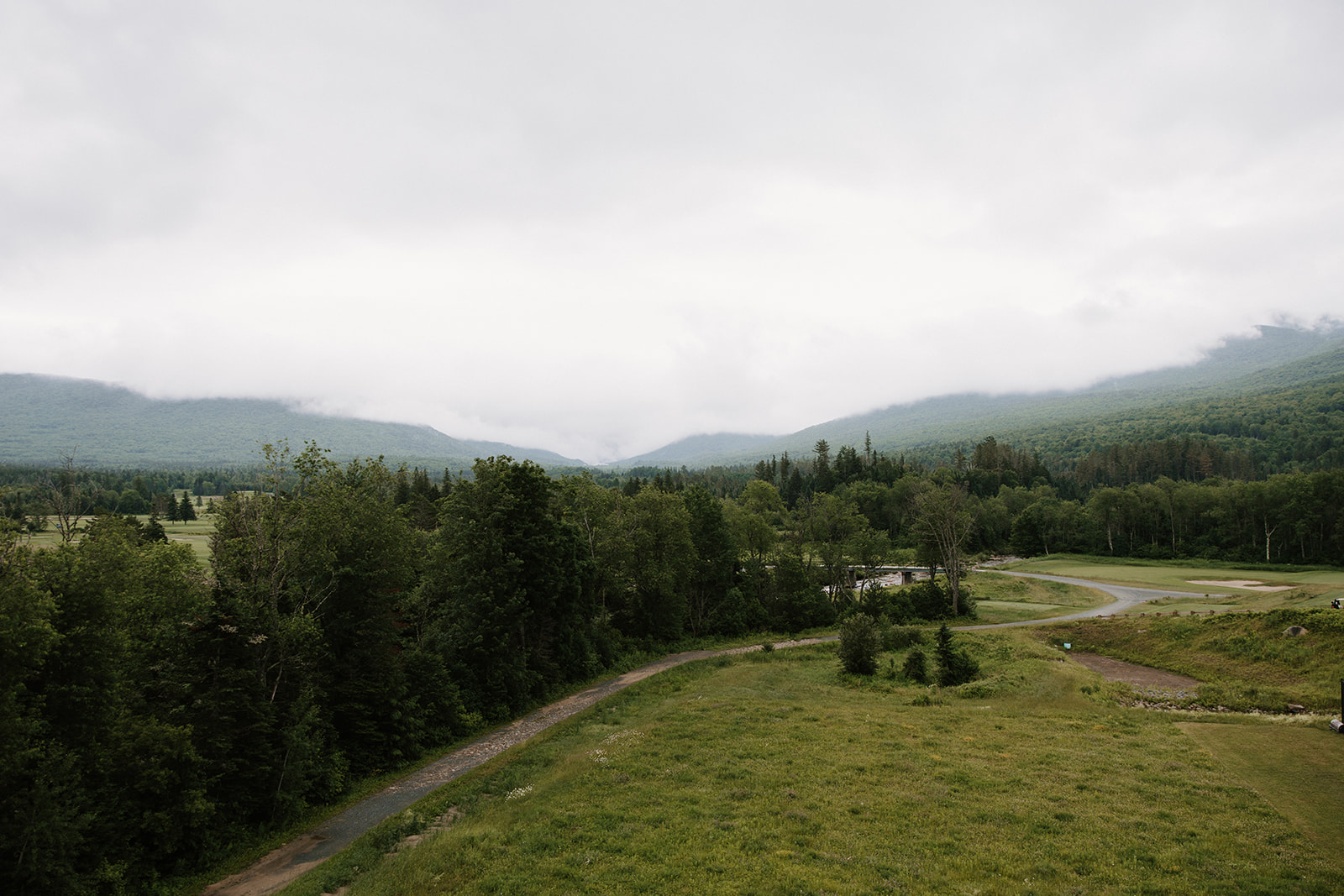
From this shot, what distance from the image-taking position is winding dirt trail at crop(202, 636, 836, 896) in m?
18.4

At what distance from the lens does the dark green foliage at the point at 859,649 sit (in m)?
40.3

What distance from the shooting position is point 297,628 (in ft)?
74.6

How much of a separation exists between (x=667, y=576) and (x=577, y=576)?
44.5ft

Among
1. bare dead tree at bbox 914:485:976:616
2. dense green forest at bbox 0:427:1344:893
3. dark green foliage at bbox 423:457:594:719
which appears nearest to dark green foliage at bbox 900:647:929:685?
dense green forest at bbox 0:427:1344:893

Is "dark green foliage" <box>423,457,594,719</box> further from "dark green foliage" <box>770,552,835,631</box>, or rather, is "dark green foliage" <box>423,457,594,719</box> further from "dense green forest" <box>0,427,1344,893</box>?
"dark green foliage" <box>770,552,835,631</box>

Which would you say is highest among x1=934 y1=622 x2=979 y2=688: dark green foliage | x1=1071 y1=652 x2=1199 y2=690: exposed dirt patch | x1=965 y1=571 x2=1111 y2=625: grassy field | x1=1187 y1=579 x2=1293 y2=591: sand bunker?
x1=934 y1=622 x2=979 y2=688: dark green foliage

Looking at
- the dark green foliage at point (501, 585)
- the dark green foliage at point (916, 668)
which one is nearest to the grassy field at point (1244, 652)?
the dark green foliage at point (916, 668)

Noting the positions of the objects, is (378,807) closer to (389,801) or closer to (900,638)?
(389,801)

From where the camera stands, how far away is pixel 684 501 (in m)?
64.6

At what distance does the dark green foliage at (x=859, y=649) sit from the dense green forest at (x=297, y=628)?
18079 mm

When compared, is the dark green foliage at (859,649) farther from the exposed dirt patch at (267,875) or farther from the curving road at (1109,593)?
the exposed dirt patch at (267,875)

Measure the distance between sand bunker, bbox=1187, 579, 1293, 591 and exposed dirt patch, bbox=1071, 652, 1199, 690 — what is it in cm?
4563

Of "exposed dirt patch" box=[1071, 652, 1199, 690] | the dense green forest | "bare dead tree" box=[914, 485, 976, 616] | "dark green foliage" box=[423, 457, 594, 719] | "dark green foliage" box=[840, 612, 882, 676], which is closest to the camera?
the dense green forest

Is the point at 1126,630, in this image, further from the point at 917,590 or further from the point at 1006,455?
the point at 1006,455
